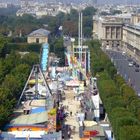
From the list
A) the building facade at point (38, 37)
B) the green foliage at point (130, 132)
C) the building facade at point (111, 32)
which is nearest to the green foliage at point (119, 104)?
the green foliage at point (130, 132)

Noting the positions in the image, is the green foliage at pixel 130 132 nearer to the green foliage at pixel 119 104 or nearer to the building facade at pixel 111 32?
the green foliage at pixel 119 104

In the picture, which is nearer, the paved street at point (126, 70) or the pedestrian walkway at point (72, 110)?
the pedestrian walkway at point (72, 110)

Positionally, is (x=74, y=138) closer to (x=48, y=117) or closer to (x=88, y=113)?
(x=48, y=117)

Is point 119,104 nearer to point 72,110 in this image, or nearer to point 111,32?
point 72,110

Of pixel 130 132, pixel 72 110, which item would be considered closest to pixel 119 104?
pixel 72 110

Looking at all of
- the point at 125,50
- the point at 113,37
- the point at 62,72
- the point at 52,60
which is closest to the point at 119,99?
the point at 62,72

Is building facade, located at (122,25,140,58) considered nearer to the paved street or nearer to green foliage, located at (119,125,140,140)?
the paved street
